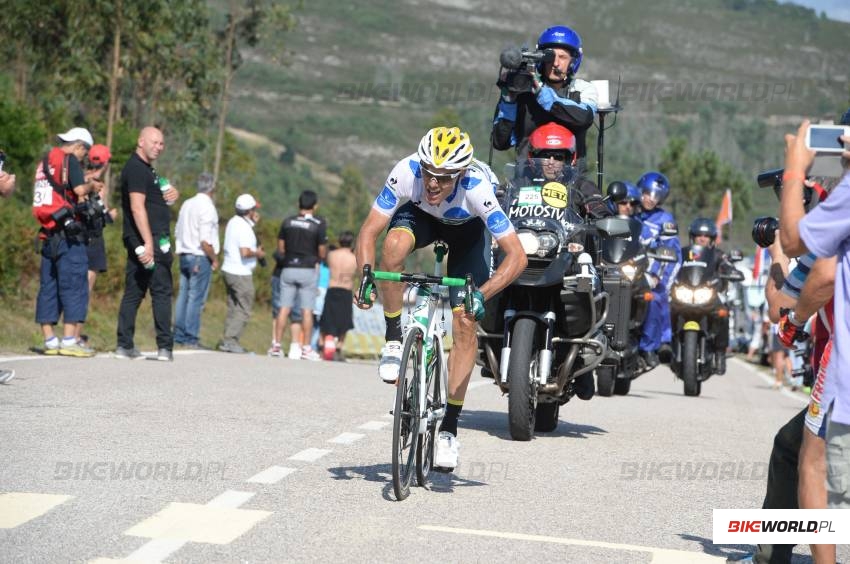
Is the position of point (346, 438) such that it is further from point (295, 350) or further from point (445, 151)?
A: point (295, 350)

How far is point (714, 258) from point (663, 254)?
2.62m

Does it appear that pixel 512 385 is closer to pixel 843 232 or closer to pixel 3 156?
pixel 3 156

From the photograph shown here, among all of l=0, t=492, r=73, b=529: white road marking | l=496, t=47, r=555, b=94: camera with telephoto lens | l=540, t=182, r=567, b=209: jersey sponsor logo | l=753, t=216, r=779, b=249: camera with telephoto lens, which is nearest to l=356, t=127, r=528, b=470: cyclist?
l=753, t=216, r=779, b=249: camera with telephoto lens

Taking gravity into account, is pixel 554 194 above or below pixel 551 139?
below

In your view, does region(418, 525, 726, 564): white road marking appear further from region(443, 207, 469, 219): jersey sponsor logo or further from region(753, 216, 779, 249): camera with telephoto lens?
region(443, 207, 469, 219): jersey sponsor logo

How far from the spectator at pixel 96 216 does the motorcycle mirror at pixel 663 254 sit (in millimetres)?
6284

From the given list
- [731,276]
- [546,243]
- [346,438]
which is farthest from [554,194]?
[731,276]

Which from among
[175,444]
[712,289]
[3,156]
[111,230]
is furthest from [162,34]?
[175,444]

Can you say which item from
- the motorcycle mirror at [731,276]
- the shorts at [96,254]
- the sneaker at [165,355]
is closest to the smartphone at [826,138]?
the sneaker at [165,355]

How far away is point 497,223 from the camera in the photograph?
8.53 meters

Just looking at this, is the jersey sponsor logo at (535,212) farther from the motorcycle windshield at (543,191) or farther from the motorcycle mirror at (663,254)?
the motorcycle mirror at (663,254)

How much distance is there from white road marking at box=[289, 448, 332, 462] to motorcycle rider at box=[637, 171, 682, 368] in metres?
9.19

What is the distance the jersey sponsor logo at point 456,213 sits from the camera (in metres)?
8.57

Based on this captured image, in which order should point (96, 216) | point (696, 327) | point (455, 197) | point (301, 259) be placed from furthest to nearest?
point (301, 259) < point (696, 327) < point (96, 216) < point (455, 197)
